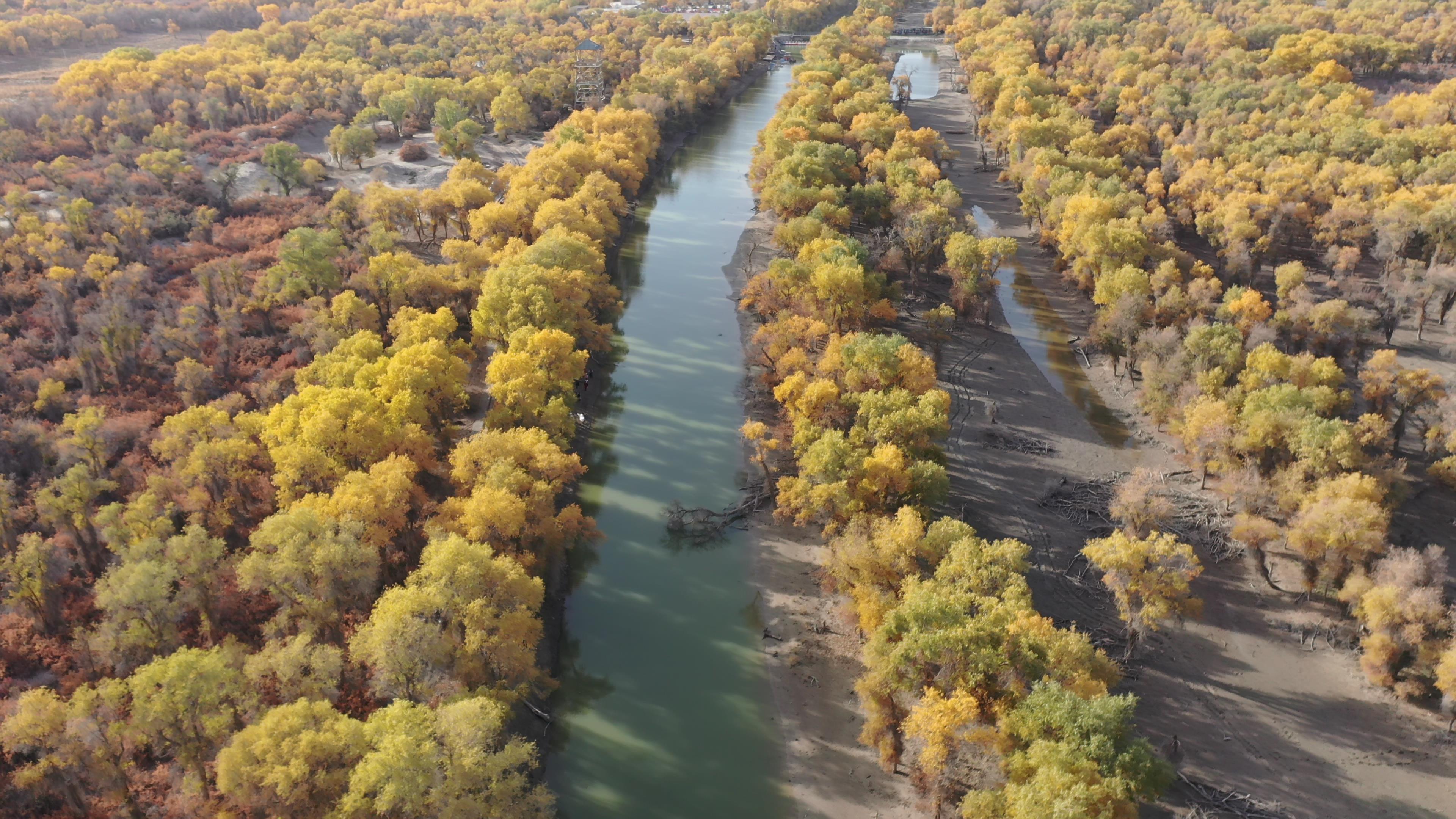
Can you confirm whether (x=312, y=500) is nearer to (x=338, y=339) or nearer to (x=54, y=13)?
(x=338, y=339)

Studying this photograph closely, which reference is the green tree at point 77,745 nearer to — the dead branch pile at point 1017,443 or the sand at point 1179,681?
the sand at point 1179,681

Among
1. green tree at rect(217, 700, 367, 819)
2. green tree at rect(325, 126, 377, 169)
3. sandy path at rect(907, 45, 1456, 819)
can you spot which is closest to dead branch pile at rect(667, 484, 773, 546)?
sandy path at rect(907, 45, 1456, 819)

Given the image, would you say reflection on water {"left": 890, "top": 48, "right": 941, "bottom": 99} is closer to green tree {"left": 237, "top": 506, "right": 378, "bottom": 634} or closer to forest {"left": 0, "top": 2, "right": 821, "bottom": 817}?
forest {"left": 0, "top": 2, "right": 821, "bottom": 817}

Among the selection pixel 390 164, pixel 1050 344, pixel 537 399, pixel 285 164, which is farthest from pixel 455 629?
pixel 390 164

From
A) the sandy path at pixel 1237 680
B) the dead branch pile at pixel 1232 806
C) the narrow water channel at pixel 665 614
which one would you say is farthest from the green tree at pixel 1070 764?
the narrow water channel at pixel 665 614

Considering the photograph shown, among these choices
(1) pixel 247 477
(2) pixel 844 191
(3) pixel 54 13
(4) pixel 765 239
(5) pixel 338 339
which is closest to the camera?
(1) pixel 247 477

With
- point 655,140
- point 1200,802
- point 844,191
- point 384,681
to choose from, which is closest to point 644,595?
point 384,681
